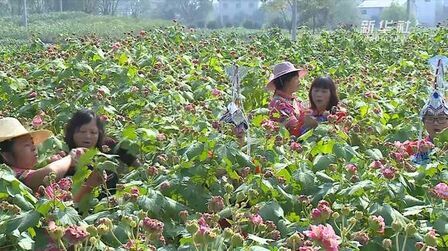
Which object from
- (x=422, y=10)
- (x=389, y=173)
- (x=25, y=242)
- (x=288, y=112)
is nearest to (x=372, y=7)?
(x=422, y=10)

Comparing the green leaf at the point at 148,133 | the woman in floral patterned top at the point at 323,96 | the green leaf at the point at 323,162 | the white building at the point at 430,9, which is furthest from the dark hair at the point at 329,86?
the white building at the point at 430,9

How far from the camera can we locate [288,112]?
17.7 feet

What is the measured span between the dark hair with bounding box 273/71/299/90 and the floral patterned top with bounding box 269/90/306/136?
63mm

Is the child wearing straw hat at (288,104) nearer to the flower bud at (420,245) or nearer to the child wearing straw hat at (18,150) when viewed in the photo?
the child wearing straw hat at (18,150)

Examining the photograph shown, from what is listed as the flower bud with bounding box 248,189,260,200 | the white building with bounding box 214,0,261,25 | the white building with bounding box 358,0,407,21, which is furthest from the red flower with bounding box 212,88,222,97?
the white building with bounding box 214,0,261,25

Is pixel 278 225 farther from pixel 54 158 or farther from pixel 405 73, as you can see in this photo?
pixel 405 73

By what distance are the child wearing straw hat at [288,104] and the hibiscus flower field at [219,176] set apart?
0.14 meters

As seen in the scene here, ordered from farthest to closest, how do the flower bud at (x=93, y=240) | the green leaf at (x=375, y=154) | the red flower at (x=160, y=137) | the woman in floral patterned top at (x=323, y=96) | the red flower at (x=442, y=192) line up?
1. the woman in floral patterned top at (x=323, y=96)
2. the red flower at (x=160, y=137)
3. the green leaf at (x=375, y=154)
4. the red flower at (x=442, y=192)
5. the flower bud at (x=93, y=240)

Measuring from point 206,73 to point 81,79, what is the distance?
4.37ft

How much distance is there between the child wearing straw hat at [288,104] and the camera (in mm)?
5121

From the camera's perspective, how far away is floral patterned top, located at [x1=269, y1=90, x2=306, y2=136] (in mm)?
5117

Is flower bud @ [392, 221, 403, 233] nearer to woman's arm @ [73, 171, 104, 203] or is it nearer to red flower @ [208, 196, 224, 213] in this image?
red flower @ [208, 196, 224, 213]

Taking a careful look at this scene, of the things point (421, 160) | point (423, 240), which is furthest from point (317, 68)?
point (423, 240)

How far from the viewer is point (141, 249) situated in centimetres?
235
